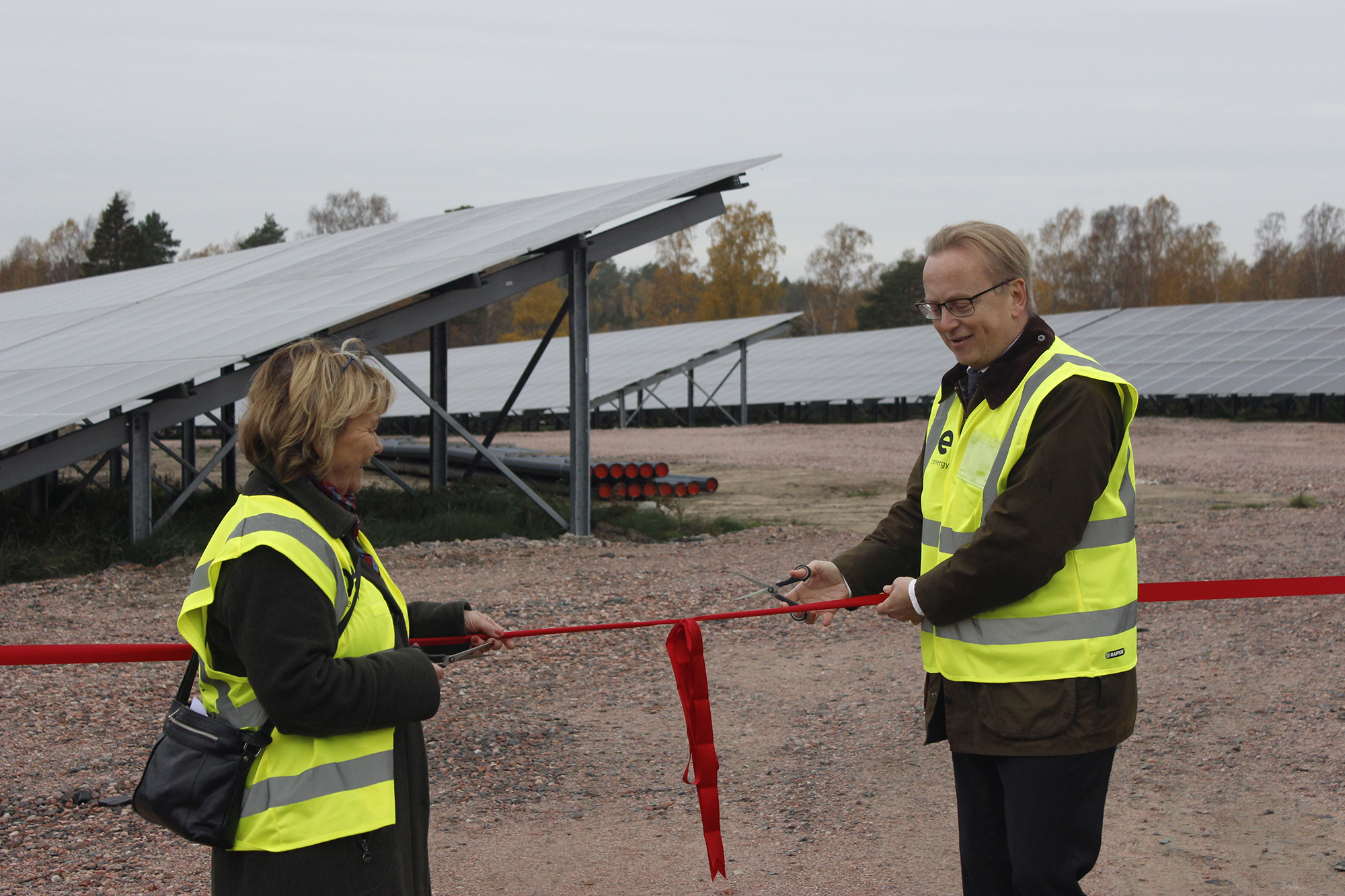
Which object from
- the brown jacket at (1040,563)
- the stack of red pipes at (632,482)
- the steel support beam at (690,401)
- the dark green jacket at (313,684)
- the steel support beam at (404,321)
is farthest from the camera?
the steel support beam at (690,401)

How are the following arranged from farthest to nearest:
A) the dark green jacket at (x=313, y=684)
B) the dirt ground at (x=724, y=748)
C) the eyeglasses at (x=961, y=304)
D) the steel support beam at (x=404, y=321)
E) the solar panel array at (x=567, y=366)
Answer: the solar panel array at (x=567, y=366) → the steel support beam at (x=404, y=321) → the dirt ground at (x=724, y=748) → the eyeglasses at (x=961, y=304) → the dark green jacket at (x=313, y=684)

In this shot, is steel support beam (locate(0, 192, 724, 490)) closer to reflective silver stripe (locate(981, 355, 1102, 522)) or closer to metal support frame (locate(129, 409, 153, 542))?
metal support frame (locate(129, 409, 153, 542))

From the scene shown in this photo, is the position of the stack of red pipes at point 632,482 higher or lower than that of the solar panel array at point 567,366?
lower

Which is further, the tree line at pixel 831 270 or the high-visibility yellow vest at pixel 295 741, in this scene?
the tree line at pixel 831 270

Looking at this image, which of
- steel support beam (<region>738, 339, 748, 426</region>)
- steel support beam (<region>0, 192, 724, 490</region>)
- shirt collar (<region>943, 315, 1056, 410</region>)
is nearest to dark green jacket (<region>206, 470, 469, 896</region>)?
shirt collar (<region>943, 315, 1056, 410</region>)

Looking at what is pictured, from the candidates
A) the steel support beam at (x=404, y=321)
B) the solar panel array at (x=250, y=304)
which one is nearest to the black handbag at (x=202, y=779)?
the solar panel array at (x=250, y=304)

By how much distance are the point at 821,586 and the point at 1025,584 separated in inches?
30.3

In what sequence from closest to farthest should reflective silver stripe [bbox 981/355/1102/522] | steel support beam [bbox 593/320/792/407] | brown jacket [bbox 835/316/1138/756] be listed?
1. brown jacket [bbox 835/316/1138/756]
2. reflective silver stripe [bbox 981/355/1102/522]
3. steel support beam [bbox 593/320/792/407]

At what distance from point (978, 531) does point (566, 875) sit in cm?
228

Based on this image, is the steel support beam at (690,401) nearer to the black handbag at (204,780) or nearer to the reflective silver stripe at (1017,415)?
the reflective silver stripe at (1017,415)

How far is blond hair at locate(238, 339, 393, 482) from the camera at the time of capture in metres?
2.17

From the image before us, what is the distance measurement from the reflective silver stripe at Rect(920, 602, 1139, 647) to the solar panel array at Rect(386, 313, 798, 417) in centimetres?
2840

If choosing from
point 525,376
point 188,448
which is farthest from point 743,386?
point 525,376

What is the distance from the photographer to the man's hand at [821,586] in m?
3.03
